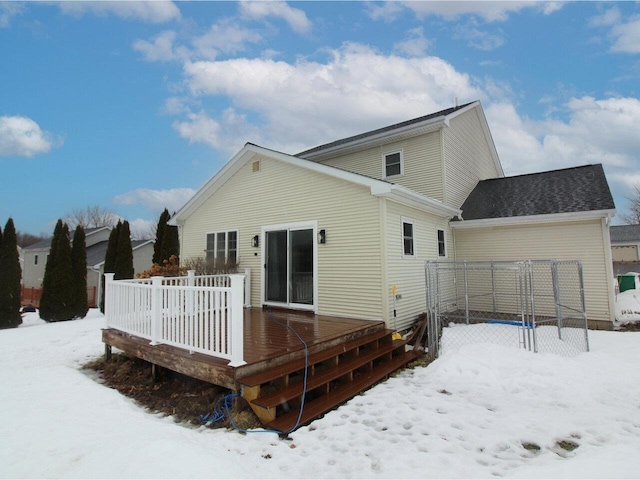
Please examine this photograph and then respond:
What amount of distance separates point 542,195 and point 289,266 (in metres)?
8.07

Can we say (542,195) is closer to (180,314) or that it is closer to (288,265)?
(288,265)

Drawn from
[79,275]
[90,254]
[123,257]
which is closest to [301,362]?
[79,275]

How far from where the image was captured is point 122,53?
379 inches

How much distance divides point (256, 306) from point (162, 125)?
1069cm

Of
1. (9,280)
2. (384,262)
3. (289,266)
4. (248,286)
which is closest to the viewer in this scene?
(384,262)

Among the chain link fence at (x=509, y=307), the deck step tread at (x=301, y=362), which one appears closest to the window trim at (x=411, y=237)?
the chain link fence at (x=509, y=307)

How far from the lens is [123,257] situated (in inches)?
555

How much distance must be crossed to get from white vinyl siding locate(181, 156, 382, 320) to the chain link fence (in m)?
1.35

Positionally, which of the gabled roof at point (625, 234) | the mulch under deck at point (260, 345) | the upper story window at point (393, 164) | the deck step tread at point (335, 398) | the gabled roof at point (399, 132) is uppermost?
the gabled roof at point (399, 132)

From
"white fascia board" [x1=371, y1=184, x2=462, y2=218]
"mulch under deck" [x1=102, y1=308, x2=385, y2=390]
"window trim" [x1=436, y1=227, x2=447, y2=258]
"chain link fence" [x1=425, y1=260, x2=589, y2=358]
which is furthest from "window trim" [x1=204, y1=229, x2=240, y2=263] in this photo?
"window trim" [x1=436, y1=227, x2=447, y2=258]

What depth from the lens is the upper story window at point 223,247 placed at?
9539mm

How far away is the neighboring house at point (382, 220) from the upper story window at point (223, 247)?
44 mm

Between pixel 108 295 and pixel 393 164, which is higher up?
pixel 393 164

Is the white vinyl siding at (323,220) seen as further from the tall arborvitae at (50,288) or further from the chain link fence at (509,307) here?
the tall arborvitae at (50,288)
